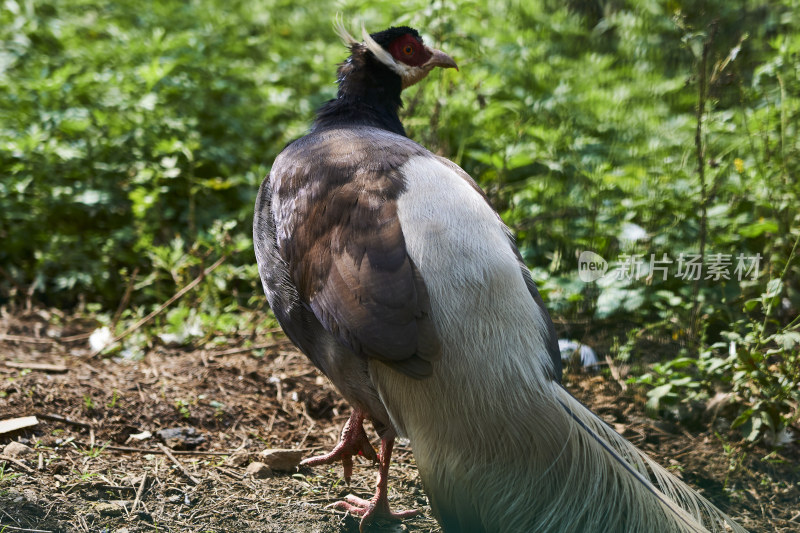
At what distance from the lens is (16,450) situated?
3.13 m

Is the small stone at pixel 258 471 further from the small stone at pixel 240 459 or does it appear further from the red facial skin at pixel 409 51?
the red facial skin at pixel 409 51

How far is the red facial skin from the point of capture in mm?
3824

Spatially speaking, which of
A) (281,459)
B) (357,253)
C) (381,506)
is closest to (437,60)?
(357,253)

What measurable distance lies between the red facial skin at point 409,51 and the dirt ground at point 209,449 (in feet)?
5.82

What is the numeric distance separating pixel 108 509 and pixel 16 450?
1.81 feet

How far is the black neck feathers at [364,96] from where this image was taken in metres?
3.62

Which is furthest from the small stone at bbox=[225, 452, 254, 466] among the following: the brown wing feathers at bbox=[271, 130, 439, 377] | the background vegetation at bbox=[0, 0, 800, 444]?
the background vegetation at bbox=[0, 0, 800, 444]

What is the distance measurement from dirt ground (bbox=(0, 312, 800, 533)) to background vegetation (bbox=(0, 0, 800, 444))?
227 mm

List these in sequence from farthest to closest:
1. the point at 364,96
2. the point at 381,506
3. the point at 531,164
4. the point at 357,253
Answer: the point at 531,164, the point at 364,96, the point at 381,506, the point at 357,253

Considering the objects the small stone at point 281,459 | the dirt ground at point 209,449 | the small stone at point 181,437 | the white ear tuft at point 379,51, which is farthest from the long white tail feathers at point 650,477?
the white ear tuft at point 379,51

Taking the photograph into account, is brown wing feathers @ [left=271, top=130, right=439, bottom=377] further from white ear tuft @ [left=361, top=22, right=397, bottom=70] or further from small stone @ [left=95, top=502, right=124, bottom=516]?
small stone @ [left=95, top=502, right=124, bottom=516]

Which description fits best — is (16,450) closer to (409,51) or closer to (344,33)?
(344,33)

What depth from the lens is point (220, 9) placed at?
821cm

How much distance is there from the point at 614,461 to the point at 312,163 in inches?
62.3
